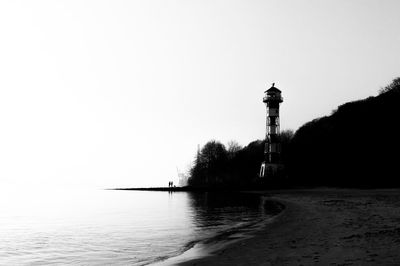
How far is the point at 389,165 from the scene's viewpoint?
7588cm

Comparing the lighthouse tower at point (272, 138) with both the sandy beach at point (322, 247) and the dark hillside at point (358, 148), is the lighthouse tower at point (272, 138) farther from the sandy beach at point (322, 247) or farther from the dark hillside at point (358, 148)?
the sandy beach at point (322, 247)

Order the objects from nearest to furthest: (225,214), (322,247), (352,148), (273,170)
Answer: (322,247) → (225,214) → (352,148) → (273,170)

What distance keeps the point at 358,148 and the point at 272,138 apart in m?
20.6

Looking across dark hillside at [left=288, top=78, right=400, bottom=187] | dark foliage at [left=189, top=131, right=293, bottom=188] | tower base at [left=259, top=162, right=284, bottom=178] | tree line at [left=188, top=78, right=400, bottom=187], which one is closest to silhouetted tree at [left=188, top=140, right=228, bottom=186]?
dark foliage at [left=189, top=131, right=293, bottom=188]

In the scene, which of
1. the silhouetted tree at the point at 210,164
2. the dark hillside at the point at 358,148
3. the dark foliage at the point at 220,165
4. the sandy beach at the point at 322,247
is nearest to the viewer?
the sandy beach at the point at 322,247

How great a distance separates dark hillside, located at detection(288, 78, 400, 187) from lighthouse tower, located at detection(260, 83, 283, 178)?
21.9 ft

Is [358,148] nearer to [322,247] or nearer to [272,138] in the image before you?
[272,138]

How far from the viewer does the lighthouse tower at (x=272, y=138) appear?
9588cm

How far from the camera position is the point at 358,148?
8312 cm

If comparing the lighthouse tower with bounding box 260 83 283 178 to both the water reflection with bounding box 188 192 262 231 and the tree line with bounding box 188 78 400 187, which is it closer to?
the tree line with bounding box 188 78 400 187

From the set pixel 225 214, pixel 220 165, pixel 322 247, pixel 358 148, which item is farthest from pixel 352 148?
pixel 322 247

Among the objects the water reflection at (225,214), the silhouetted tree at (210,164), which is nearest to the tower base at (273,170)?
the silhouetted tree at (210,164)

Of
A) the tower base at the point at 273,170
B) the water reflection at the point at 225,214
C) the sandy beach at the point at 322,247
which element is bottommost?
the water reflection at the point at 225,214

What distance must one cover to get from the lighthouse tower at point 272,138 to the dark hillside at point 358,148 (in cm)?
668
